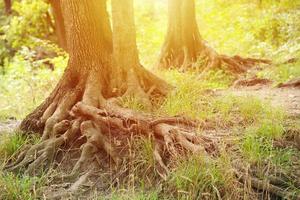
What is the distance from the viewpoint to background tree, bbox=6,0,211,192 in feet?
16.8

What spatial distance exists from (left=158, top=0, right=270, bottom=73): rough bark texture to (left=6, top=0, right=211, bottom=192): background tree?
12.2ft

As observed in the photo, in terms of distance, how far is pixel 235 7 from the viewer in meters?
18.1

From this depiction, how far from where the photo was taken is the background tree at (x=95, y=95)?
512 centimetres

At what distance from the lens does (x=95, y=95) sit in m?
5.88

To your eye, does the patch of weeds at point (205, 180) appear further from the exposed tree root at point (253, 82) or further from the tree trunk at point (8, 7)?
the tree trunk at point (8, 7)

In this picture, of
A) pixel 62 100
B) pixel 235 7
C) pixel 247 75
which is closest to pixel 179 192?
pixel 62 100

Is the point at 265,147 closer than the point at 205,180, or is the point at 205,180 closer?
the point at 205,180

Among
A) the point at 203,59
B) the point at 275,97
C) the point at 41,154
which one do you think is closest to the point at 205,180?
the point at 41,154

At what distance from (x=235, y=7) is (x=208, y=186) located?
15.0 m

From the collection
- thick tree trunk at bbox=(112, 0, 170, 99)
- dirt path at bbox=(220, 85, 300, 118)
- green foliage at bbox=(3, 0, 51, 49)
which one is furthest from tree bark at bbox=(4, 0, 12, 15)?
thick tree trunk at bbox=(112, 0, 170, 99)

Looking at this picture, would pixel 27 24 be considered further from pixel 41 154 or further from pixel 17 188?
pixel 17 188

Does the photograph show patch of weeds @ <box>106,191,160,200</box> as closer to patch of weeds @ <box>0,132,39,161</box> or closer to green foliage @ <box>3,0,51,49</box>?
patch of weeds @ <box>0,132,39,161</box>

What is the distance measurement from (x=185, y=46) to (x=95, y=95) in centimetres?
475

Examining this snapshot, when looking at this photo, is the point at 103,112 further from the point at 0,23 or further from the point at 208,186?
the point at 0,23
